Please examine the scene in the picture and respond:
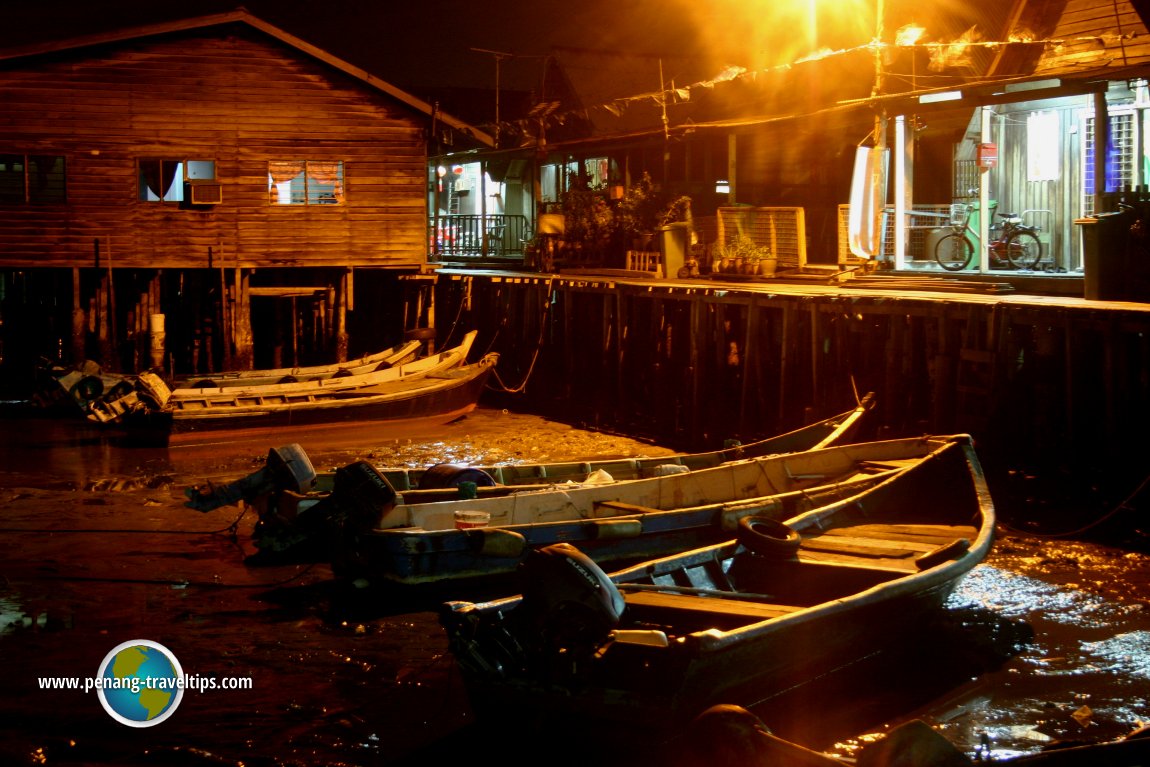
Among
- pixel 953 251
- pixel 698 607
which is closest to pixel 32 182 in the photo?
pixel 953 251

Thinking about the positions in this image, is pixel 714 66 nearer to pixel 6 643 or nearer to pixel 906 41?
pixel 906 41

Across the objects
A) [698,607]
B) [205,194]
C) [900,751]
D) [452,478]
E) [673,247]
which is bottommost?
[900,751]

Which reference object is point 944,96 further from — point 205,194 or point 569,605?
point 205,194

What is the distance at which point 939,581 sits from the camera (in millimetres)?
7781

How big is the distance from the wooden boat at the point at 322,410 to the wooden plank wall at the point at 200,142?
15.9ft

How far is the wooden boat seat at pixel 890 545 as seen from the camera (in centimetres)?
819

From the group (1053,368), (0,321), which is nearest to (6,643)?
(1053,368)

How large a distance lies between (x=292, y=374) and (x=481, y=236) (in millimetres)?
14928

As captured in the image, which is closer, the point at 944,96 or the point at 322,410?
the point at 944,96

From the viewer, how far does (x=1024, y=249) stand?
17219mm

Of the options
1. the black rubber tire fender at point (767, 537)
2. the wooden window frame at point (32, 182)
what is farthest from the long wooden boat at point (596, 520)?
the wooden window frame at point (32, 182)

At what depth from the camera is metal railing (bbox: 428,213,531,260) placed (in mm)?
31797

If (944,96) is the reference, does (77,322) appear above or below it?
below

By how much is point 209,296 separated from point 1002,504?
1688cm
